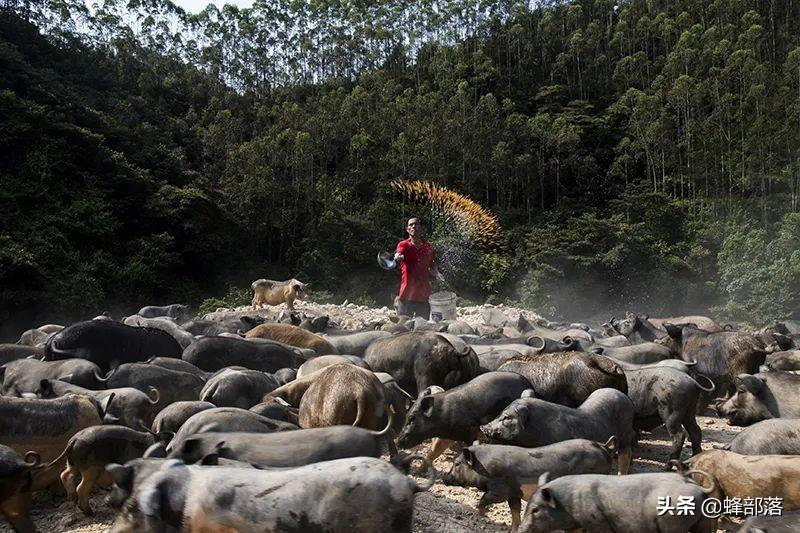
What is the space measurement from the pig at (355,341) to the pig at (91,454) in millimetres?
4204

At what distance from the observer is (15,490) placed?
4.60 metres

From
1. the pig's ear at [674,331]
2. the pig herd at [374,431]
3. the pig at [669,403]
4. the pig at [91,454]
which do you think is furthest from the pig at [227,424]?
the pig's ear at [674,331]

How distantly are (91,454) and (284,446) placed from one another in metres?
1.60

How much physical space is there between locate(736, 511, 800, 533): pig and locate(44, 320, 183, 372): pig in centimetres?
684

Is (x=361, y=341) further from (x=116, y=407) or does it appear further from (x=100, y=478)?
(x=100, y=478)

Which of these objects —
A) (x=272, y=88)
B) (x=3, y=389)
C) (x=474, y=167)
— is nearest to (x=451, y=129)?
(x=474, y=167)

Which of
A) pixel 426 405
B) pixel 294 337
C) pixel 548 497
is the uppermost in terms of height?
pixel 294 337

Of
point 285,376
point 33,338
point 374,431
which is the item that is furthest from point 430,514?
point 33,338

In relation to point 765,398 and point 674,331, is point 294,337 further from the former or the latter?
point 765,398

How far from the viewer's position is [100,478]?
17.5 feet

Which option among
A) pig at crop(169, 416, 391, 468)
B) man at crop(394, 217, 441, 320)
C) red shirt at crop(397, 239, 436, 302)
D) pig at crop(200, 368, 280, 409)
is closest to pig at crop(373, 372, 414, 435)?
pig at crop(200, 368, 280, 409)

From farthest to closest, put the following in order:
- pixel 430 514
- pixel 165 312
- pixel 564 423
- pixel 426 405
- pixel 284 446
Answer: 1. pixel 165 312
2. pixel 426 405
3. pixel 564 423
4. pixel 430 514
5. pixel 284 446

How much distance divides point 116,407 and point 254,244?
36459 millimetres

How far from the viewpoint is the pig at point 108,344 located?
8.55 metres
